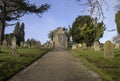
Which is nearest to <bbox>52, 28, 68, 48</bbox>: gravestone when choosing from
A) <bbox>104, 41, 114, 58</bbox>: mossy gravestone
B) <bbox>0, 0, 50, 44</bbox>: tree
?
<bbox>0, 0, 50, 44</bbox>: tree

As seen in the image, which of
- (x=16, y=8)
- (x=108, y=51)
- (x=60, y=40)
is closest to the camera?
(x=108, y=51)

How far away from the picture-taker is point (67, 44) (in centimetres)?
8131

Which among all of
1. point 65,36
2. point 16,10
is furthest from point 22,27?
point 16,10

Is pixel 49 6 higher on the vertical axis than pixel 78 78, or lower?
higher

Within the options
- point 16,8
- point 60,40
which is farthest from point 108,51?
point 60,40

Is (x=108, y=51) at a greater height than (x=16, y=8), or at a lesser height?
lesser

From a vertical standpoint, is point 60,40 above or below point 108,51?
above

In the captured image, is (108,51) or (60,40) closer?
(108,51)

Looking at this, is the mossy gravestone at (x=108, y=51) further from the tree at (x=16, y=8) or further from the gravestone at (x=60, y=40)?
the gravestone at (x=60, y=40)

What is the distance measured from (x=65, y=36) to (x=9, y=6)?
108 ft

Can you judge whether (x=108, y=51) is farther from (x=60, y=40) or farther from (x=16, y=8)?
(x=60, y=40)

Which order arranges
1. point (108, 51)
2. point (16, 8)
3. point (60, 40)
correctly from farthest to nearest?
point (60, 40) → point (16, 8) → point (108, 51)

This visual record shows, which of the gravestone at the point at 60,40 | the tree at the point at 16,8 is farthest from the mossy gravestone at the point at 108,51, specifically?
the gravestone at the point at 60,40

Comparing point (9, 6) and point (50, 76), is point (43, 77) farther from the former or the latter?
point (9, 6)
